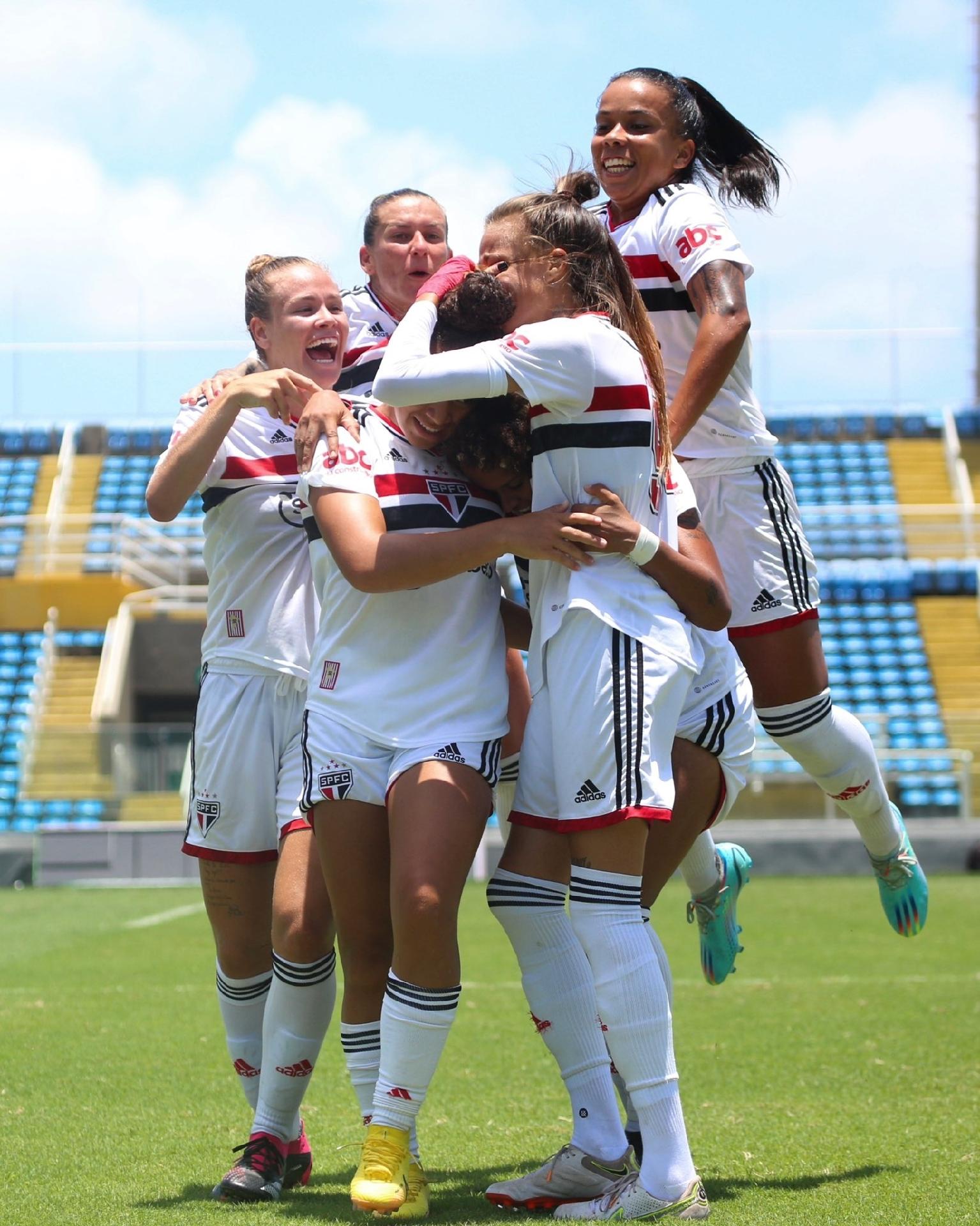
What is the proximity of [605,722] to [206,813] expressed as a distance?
1.34 metres

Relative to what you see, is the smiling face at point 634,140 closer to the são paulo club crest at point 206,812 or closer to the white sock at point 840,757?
the white sock at point 840,757

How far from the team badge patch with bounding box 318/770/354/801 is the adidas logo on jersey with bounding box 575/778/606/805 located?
52 centimetres

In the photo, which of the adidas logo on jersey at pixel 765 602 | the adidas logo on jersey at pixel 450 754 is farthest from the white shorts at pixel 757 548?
the adidas logo on jersey at pixel 450 754

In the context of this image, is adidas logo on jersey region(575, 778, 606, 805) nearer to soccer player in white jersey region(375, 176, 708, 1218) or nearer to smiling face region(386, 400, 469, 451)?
soccer player in white jersey region(375, 176, 708, 1218)

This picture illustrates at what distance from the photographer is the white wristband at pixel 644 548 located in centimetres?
341

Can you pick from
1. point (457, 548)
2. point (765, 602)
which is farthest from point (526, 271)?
point (765, 602)

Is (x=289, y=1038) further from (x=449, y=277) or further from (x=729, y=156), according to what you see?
(x=729, y=156)

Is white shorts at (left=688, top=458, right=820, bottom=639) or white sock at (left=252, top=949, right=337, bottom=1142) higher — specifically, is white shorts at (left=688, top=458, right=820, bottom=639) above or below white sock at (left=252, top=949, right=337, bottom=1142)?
above

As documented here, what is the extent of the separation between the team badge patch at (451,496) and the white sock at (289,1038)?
3.93 ft

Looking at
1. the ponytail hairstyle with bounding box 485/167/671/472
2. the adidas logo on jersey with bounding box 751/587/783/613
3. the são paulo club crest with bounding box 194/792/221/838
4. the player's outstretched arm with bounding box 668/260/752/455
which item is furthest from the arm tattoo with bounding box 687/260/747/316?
the são paulo club crest with bounding box 194/792/221/838

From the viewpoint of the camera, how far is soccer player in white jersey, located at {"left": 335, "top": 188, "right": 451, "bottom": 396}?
453 centimetres

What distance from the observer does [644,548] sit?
3424mm

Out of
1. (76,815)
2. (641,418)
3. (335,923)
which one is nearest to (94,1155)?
(335,923)

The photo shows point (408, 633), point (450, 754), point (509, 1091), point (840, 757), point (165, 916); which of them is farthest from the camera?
point (165, 916)
